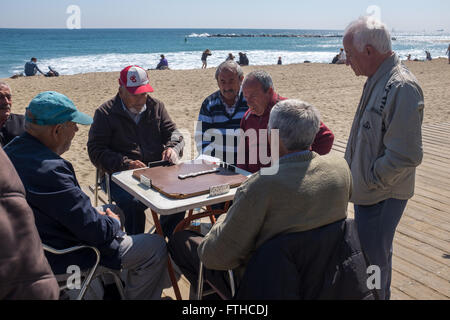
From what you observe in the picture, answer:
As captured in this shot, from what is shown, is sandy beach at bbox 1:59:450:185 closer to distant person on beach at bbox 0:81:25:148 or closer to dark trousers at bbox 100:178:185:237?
distant person on beach at bbox 0:81:25:148

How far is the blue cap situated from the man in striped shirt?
153cm

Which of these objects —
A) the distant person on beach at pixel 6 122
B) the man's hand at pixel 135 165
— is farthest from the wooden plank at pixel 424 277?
the distant person on beach at pixel 6 122

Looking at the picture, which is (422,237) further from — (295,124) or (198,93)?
(198,93)

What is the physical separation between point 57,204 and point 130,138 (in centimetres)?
156

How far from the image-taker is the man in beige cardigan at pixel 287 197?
168cm

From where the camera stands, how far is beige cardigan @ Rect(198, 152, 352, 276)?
1.67 metres

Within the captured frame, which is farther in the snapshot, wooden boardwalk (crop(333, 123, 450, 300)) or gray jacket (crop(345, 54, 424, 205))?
wooden boardwalk (crop(333, 123, 450, 300))

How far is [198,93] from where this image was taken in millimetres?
13680

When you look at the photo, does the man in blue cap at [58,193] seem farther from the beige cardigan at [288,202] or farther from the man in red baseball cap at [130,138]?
the man in red baseball cap at [130,138]

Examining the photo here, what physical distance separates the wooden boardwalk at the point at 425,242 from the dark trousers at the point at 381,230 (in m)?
0.63

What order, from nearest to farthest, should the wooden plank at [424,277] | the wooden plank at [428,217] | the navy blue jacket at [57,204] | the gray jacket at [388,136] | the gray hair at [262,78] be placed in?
the navy blue jacket at [57,204]
the gray jacket at [388,136]
the wooden plank at [424,277]
the gray hair at [262,78]
the wooden plank at [428,217]

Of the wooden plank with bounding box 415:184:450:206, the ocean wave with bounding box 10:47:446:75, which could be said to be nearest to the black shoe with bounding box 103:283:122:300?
the wooden plank with bounding box 415:184:450:206
